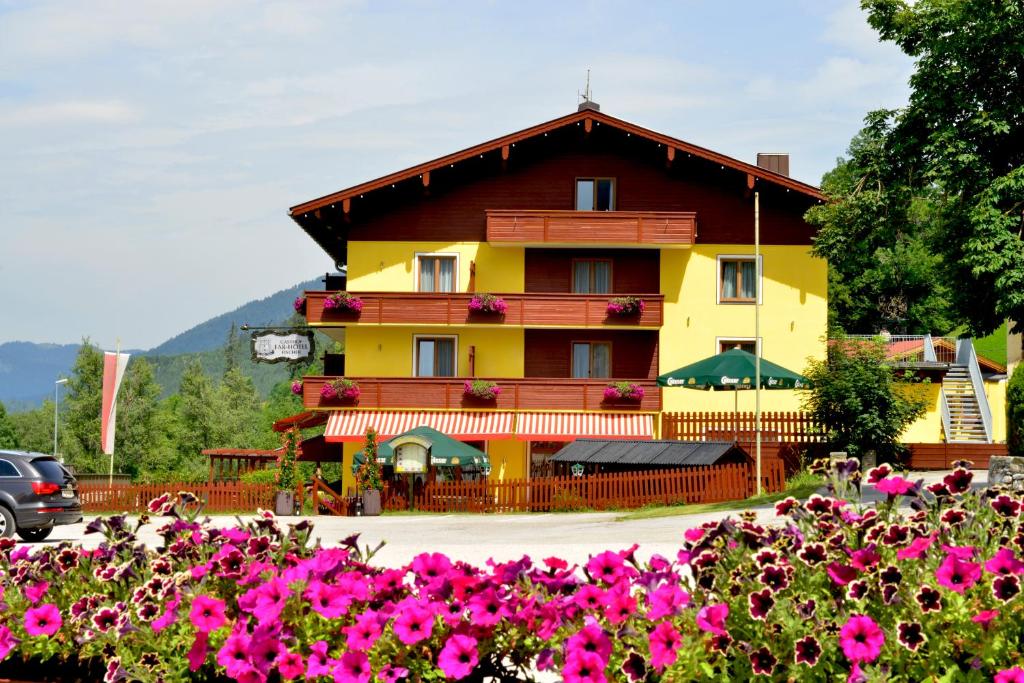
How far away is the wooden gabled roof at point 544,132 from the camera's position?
39312mm

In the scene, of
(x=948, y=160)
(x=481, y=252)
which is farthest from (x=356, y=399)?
(x=948, y=160)

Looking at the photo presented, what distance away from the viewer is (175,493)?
121 feet

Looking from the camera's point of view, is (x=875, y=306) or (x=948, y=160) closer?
(x=948, y=160)

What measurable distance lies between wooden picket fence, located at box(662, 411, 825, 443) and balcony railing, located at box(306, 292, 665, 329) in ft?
10.1

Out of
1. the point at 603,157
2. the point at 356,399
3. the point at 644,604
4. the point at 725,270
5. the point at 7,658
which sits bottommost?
the point at 7,658

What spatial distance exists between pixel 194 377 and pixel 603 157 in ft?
307

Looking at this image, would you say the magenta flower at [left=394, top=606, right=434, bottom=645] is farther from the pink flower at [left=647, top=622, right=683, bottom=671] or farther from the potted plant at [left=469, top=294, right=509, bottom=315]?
the potted plant at [left=469, top=294, right=509, bottom=315]

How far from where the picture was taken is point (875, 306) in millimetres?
72000

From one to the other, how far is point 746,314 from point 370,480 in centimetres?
1373

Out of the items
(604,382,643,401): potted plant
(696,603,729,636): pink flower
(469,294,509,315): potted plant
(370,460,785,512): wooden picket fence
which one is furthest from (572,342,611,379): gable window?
(696,603,729,636): pink flower

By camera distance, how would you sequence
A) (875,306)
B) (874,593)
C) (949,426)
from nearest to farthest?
(874,593)
(949,426)
(875,306)

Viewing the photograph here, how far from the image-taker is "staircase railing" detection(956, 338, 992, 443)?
144ft

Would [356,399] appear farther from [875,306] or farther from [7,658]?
[875,306]

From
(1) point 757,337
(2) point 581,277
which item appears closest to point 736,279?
(2) point 581,277
